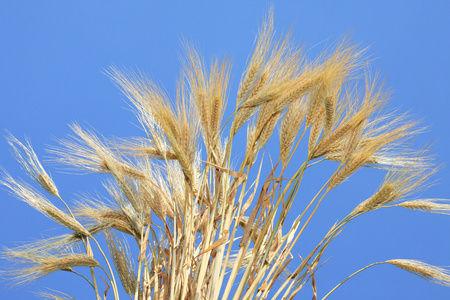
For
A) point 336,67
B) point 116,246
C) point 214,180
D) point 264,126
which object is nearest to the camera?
point 336,67

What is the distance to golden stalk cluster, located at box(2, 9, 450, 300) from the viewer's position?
154 cm

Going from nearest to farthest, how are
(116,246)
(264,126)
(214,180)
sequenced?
(264,126) → (214,180) → (116,246)

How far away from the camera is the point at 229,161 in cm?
159

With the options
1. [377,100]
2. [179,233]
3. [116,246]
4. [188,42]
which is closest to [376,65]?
[377,100]

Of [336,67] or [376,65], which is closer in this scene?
[336,67]

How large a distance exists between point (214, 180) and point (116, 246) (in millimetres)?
438

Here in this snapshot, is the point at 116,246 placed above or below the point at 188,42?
below

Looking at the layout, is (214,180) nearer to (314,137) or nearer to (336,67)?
(314,137)

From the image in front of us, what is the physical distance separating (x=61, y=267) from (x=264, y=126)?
767mm

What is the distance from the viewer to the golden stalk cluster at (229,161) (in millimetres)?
1535

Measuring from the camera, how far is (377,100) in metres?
1.58

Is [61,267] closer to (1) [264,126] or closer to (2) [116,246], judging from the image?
(2) [116,246]

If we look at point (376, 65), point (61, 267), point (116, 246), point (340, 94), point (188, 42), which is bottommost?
point (61, 267)

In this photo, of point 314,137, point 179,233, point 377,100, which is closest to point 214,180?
point 179,233
